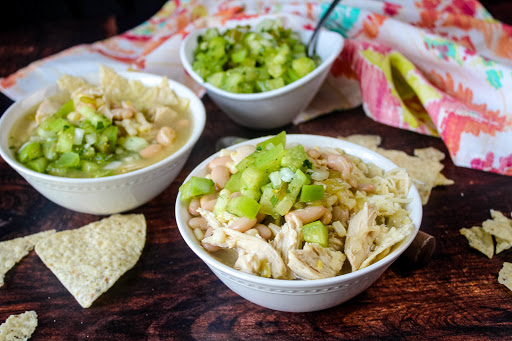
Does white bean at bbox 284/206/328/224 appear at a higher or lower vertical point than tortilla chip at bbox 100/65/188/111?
higher

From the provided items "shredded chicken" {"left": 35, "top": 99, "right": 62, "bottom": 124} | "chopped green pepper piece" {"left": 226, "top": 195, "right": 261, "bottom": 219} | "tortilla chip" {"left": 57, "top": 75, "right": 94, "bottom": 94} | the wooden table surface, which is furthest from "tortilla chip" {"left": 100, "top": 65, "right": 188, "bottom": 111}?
"chopped green pepper piece" {"left": 226, "top": 195, "right": 261, "bottom": 219}

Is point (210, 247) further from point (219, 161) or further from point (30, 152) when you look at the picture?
point (30, 152)

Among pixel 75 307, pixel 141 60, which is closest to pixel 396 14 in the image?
pixel 141 60

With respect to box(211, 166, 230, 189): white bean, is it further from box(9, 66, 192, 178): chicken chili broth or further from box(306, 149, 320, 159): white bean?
box(9, 66, 192, 178): chicken chili broth

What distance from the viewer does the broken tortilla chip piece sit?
8.12 ft

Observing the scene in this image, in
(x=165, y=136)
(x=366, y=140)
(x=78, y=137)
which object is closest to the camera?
(x=78, y=137)

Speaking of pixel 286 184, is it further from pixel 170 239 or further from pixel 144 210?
pixel 144 210

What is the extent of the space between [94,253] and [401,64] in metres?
2.08

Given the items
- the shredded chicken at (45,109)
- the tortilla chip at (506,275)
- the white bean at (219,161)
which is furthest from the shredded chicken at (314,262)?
Answer: the shredded chicken at (45,109)

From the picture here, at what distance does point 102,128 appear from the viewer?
7.86 ft

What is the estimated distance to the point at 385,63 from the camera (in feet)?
9.96

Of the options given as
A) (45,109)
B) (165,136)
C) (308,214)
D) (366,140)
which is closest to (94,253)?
(165,136)

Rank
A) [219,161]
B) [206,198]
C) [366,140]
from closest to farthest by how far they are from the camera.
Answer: [206,198] → [219,161] → [366,140]

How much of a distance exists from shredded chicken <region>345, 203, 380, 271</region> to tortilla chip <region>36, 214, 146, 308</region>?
3.33ft
